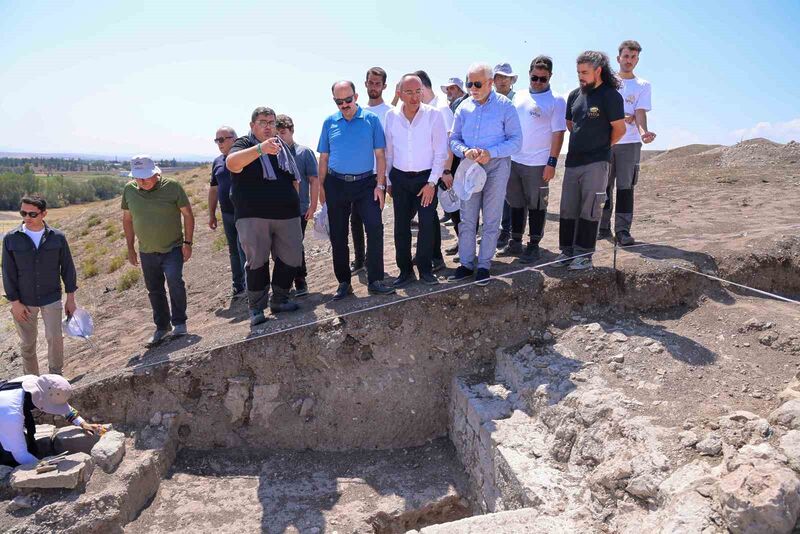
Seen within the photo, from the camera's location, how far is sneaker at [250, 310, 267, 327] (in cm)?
587

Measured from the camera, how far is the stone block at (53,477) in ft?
14.7

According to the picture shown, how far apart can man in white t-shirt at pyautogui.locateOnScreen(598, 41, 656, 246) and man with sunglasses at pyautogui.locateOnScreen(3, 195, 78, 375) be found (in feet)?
21.0

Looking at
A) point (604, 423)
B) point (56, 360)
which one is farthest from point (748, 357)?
point (56, 360)

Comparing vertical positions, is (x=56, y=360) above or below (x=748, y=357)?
below

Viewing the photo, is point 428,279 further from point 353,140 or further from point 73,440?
point 73,440

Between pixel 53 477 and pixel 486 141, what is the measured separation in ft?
16.5

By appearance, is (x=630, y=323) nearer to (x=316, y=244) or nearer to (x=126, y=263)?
(x=316, y=244)

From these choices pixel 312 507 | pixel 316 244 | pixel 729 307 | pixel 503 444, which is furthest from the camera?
pixel 316 244

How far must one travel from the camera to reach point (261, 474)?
5402mm

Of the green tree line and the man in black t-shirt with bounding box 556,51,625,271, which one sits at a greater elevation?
the man in black t-shirt with bounding box 556,51,625,271

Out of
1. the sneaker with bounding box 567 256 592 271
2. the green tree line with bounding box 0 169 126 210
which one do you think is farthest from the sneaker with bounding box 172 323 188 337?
the green tree line with bounding box 0 169 126 210

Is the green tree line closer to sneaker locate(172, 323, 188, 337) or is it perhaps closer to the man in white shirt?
sneaker locate(172, 323, 188, 337)

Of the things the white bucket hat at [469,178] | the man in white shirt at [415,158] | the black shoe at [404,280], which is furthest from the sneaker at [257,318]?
the white bucket hat at [469,178]

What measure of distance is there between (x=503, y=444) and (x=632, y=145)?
403cm
